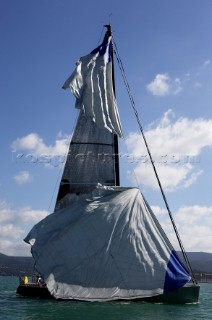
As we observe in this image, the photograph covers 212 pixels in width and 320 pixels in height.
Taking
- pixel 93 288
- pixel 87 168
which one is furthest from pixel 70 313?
pixel 87 168

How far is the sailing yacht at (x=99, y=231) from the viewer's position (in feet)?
89.1

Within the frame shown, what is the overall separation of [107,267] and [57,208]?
246 inches

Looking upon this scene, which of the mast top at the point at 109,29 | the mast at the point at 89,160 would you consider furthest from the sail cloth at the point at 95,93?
the mast top at the point at 109,29

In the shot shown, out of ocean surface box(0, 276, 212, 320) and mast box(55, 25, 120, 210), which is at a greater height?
mast box(55, 25, 120, 210)

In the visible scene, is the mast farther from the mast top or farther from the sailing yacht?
the mast top

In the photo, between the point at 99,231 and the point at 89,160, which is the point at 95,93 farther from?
the point at 99,231

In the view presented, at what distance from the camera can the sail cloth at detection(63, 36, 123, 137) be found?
31328 millimetres

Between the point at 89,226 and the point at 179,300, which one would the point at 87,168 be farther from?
the point at 179,300

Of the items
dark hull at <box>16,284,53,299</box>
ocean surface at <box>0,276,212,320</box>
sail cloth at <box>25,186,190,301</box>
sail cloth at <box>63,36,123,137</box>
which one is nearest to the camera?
ocean surface at <box>0,276,212,320</box>

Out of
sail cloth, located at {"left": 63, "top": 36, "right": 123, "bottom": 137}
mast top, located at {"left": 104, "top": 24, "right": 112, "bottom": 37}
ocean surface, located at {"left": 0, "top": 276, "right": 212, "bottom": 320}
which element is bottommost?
ocean surface, located at {"left": 0, "top": 276, "right": 212, "bottom": 320}

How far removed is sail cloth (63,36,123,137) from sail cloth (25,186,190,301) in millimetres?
5888

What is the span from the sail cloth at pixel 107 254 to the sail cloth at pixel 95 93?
5.89 m

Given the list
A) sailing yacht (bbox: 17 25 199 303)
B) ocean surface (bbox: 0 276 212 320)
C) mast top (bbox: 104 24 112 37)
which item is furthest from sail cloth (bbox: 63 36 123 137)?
ocean surface (bbox: 0 276 212 320)

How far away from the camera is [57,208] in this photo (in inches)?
1229
